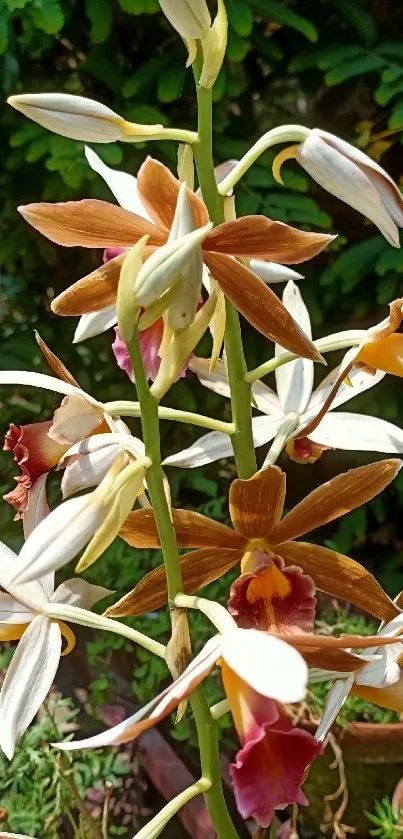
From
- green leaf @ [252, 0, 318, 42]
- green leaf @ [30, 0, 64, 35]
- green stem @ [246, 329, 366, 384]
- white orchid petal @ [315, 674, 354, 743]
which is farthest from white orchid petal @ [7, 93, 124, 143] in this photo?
green leaf @ [252, 0, 318, 42]

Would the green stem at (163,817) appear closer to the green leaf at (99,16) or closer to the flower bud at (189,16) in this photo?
the flower bud at (189,16)

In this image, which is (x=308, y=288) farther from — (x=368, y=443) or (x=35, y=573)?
(x=35, y=573)

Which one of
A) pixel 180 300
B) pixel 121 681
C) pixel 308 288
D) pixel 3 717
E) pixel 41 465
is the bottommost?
pixel 121 681

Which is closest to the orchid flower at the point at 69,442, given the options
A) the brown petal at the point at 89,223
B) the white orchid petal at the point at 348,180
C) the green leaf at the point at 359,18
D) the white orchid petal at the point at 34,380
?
the white orchid petal at the point at 34,380

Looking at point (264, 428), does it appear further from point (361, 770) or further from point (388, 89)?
point (388, 89)

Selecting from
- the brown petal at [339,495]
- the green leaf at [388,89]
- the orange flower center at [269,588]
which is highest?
the green leaf at [388,89]

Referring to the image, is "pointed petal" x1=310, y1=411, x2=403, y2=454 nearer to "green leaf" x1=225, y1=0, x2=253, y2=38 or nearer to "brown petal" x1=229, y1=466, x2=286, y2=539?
"brown petal" x1=229, y1=466, x2=286, y2=539

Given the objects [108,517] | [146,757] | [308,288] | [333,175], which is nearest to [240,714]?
[108,517]
